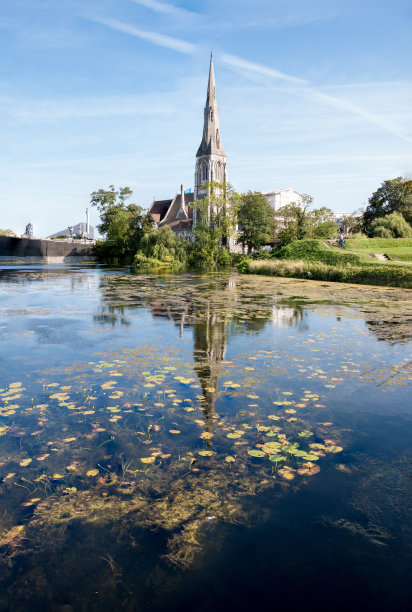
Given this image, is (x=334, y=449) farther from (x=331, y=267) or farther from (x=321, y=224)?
(x=321, y=224)

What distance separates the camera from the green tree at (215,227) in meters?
57.9

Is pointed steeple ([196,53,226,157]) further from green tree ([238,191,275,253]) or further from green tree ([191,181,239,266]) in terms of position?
green tree ([191,181,239,266])

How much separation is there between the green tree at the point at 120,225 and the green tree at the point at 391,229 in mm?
36555

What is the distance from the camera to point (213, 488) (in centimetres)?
405

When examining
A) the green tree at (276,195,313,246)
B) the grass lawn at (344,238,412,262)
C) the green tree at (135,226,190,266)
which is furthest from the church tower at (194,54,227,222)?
the grass lawn at (344,238,412,262)

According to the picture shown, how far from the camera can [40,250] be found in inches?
3147

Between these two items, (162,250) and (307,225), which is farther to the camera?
(307,225)

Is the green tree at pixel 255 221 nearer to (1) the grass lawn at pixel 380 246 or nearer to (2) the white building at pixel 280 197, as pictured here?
(2) the white building at pixel 280 197

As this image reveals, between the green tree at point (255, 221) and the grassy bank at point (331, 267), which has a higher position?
the green tree at point (255, 221)

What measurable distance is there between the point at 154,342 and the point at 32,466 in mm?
5924

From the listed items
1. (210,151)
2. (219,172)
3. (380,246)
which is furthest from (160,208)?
(380,246)

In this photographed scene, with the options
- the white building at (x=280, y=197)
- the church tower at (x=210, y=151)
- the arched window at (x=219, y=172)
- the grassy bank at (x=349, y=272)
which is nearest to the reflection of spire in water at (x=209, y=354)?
the grassy bank at (x=349, y=272)

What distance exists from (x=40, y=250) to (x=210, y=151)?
40.2 meters

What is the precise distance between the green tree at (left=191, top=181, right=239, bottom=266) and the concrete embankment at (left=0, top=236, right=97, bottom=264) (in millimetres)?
31554
